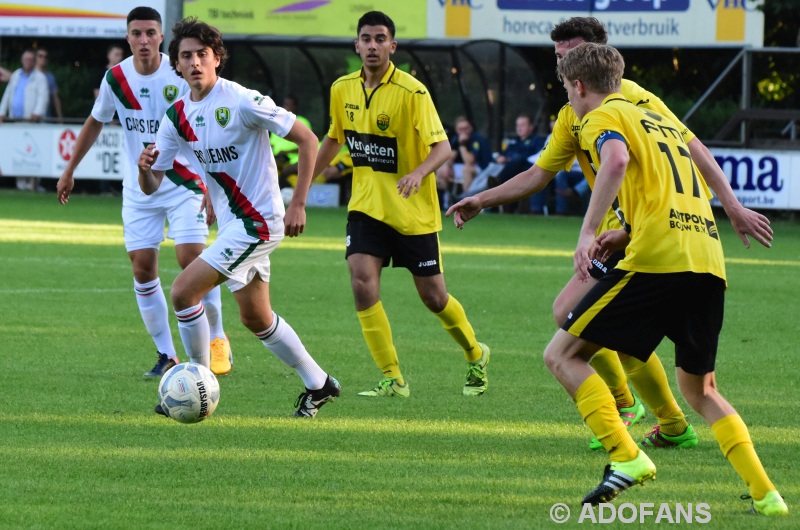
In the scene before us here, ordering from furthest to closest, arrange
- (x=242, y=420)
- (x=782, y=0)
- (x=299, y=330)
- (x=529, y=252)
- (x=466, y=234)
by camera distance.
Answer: (x=782, y=0) → (x=466, y=234) → (x=529, y=252) → (x=299, y=330) → (x=242, y=420)

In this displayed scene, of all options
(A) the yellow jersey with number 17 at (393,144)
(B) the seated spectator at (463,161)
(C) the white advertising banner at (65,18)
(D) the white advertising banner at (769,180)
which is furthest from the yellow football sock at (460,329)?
(C) the white advertising banner at (65,18)

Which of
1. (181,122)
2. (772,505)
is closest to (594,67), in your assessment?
(772,505)

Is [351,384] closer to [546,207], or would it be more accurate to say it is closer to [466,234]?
[466,234]

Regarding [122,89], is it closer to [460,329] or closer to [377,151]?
[377,151]

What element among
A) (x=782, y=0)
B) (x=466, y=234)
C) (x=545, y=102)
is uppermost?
(x=782, y=0)

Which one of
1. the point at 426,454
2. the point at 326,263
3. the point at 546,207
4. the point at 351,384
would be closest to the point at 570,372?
the point at 426,454

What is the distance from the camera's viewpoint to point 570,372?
214 inches

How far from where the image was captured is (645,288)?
5.30 metres

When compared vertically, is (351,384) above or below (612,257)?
below

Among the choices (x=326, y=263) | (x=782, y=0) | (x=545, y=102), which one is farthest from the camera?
(x=545, y=102)

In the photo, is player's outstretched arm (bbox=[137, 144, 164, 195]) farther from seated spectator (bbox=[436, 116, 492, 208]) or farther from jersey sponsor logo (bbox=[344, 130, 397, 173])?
seated spectator (bbox=[436, 116, 492, 208])

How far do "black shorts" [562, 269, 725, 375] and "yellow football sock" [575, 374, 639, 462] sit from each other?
7.4 inches

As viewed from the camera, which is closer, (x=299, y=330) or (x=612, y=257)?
(x=612, y=257)

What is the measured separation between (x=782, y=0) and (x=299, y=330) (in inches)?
636
